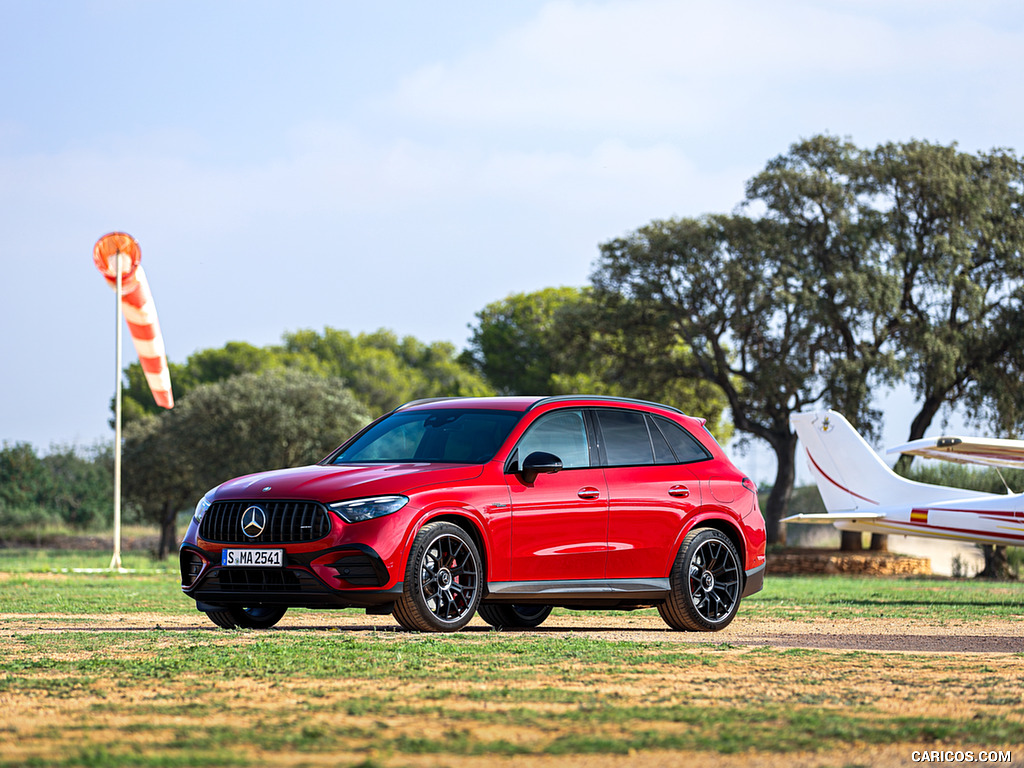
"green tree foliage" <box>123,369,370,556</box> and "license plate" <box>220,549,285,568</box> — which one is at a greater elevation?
"green tree foliage" <box>123,369,370,556</box>

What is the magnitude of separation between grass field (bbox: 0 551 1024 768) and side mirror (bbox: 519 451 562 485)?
49.7 inches

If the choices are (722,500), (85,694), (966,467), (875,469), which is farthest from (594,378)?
(85,694)

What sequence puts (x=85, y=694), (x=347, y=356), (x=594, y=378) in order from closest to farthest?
(x=85, y=694) < (x=594, y=378) < (x=347, y=356)

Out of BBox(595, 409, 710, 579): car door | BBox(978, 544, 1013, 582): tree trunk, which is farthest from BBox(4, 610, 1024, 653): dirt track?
BBox(978, 544, 1013, 582): tree trunk

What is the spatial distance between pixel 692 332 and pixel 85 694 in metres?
39.8

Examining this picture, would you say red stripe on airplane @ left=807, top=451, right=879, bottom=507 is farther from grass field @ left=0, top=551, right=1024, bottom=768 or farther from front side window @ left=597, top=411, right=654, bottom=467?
grass field @ left=0, top=551, right=1024, bottom=768

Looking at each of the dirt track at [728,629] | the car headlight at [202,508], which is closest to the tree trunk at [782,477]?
the dirt track at [728,629]

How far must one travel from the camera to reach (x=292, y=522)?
10.0 m

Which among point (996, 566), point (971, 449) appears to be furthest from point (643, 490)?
point (996, 566)

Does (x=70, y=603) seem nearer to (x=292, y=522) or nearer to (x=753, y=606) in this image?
(x=292, y=522)

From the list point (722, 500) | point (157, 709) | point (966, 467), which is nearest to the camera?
point (157, 709)

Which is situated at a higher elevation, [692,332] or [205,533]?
[692,332]

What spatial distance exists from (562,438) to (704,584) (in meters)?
1.85

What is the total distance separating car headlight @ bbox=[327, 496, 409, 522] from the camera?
388 inches
